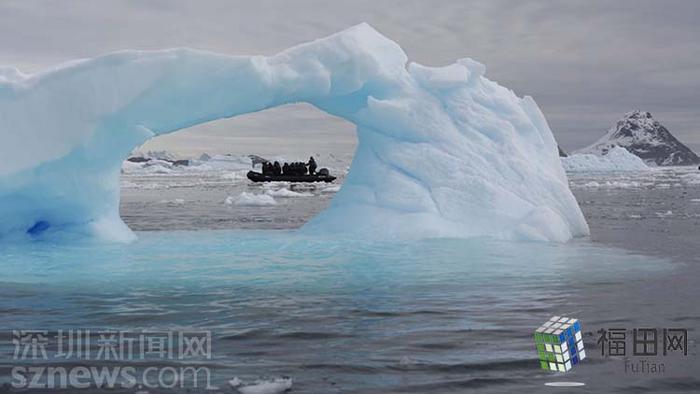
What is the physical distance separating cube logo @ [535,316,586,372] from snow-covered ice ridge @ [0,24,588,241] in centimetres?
804

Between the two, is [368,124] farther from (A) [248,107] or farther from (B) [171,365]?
(B) [171,365]

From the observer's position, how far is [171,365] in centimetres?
580

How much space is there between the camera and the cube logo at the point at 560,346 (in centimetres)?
574

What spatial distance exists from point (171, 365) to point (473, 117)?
11.2 metres

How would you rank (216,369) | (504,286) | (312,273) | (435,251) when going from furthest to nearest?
(435,251), (312,273), (504,286), (216,369)

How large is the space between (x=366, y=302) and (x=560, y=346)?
267 centimetres

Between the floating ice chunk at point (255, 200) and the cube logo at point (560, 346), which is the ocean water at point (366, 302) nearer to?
the cube logo at point (560, 346)

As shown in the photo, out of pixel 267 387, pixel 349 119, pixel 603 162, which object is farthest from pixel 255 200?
pixel 603 162

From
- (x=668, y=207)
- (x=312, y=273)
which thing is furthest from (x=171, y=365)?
(x=668, y=207)

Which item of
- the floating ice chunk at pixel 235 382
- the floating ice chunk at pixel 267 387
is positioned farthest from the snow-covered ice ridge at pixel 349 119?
the floating ice chunk at pixel 267 387

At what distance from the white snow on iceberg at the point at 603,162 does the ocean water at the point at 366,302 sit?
3604 inches

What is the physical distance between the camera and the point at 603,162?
107062 mm

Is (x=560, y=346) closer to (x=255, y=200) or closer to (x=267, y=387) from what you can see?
(x=267, y=387)

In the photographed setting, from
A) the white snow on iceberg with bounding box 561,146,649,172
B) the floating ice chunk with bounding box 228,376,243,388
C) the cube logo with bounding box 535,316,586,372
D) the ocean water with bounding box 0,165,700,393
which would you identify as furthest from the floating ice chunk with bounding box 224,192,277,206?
the white snow on iceberg with bounding box 561,146,649,172
